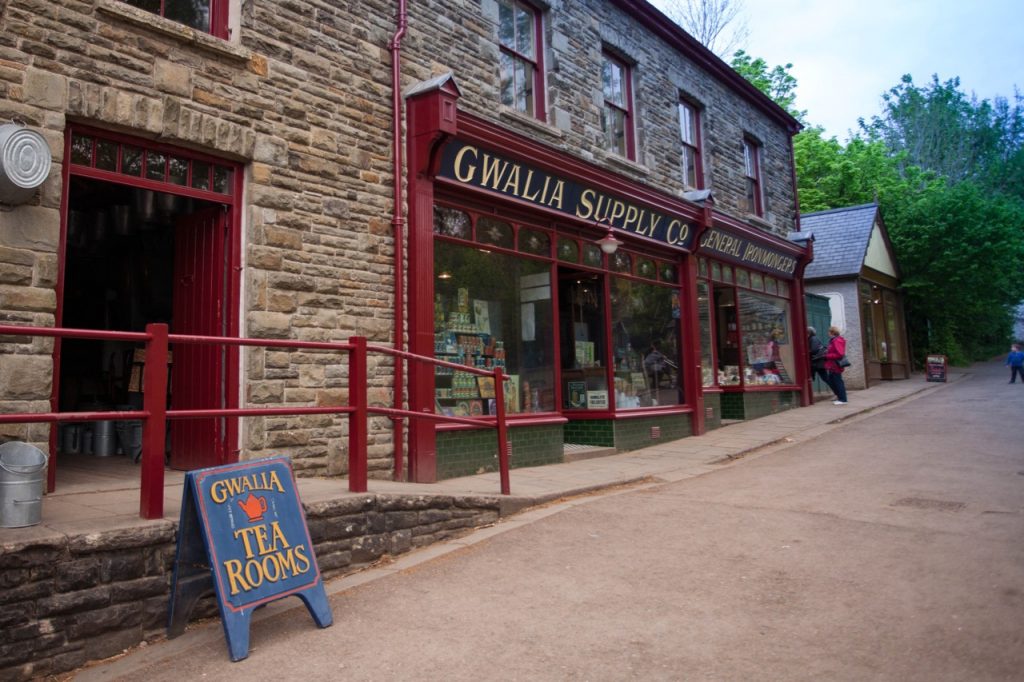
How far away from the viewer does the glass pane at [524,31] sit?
1014cm

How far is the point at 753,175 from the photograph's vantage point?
1609 cm

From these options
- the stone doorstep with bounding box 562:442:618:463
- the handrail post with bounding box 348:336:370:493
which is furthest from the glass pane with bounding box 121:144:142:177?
the stone doorstep with bounding box 562:442:618:463

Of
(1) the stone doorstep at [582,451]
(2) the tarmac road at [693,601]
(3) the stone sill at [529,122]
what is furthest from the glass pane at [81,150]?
(1) the stone doorstep at [582,451]

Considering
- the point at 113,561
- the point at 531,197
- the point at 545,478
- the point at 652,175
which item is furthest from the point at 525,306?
the point at 113,561

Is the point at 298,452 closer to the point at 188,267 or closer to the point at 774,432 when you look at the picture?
the point at 188,267

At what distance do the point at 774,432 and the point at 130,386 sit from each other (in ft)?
32.6

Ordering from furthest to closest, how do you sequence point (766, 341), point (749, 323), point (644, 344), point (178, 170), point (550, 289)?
point (766, 341)
point (749, 323)
point (644, 344)
point (550, 289)
point (178, 170)

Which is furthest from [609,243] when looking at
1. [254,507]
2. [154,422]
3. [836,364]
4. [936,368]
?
[936,368]

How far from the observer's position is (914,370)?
28344mm

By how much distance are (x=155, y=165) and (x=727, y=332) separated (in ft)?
38.7

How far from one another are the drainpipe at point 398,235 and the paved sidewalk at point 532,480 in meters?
0.66

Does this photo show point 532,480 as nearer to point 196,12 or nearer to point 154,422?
point 154,422

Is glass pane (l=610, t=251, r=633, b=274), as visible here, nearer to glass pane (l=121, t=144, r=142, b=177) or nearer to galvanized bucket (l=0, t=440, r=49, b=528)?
glass pane (l=121, t=144, r=142, b=177)

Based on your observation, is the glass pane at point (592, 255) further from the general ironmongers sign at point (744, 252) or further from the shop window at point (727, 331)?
the shop window at point (727, 331)
